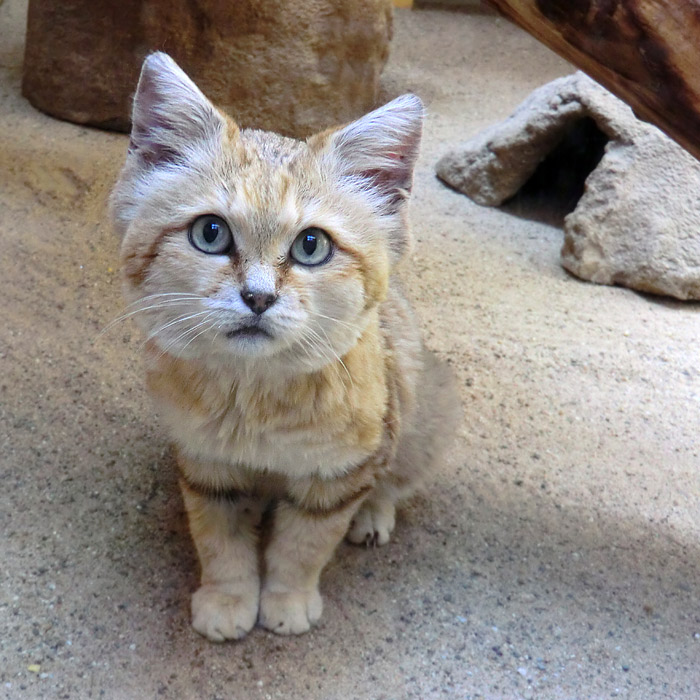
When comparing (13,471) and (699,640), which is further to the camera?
(13,471)

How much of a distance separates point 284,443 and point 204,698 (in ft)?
2.07

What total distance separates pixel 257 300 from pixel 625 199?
292cm

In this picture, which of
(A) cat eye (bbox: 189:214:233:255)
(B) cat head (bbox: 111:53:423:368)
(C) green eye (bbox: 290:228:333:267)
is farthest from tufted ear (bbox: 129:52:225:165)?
(C) green eye (bbox: 290:228:333:267)

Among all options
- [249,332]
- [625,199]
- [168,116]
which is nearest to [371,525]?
[249,332]

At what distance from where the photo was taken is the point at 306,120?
171 inches

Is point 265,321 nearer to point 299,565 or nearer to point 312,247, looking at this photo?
point 312,247

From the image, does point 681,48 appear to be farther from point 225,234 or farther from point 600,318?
point 600,318

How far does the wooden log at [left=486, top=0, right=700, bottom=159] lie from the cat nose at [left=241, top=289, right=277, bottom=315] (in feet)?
3.47

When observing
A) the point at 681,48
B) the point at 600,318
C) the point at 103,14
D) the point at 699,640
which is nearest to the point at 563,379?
the point at 600,318

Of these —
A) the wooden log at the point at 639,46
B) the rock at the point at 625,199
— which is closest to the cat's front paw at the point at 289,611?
the wooden log at the point at 639,46

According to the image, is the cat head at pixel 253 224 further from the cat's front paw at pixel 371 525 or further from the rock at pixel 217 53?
the rock at pixel 217 53

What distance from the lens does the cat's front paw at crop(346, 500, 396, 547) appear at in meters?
2.40

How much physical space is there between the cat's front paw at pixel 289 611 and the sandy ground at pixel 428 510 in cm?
3

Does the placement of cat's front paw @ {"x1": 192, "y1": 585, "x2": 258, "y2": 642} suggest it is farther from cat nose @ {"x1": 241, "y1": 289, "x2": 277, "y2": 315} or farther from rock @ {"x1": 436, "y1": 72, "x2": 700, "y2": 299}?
rock @ {"x1": 436, "y1": 72, "x2": 700, "y2": 299}
